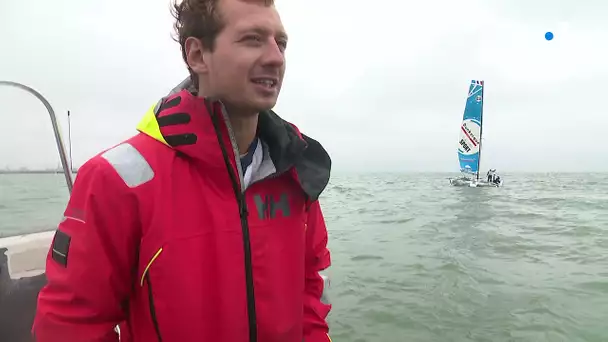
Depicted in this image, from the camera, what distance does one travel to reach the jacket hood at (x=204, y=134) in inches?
48.0

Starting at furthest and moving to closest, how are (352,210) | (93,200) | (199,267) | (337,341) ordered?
(352,210) → (337,341) → (199,267) → (93,200)

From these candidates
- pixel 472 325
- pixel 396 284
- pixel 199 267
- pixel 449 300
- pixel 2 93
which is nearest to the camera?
pixel 199 267

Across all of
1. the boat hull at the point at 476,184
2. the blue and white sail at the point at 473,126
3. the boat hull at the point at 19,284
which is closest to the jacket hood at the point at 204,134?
the boat hull at the point at 19,284

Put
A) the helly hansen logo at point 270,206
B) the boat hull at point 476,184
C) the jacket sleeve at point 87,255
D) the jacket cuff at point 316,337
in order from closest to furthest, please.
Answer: the jacket sleeve at point 87,255, the helly hansen logo at point 270,206, the jacket cuff at point 316,337, the boat hull at point 476,184

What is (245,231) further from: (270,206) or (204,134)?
(204,134)

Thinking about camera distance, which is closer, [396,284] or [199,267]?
[199,267]

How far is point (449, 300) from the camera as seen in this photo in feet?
18.7

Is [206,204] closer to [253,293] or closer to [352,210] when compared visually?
[253,293]

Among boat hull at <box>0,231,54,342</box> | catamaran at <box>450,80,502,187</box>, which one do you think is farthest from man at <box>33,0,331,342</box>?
catamaran at <box>450,80,502,187</box>

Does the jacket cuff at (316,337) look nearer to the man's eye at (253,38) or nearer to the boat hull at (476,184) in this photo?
the man's eye at (253,38)

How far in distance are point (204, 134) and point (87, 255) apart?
0.43 meters

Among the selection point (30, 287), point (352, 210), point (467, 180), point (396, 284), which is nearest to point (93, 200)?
point (30, 287)

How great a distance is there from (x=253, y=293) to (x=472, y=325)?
4.42m

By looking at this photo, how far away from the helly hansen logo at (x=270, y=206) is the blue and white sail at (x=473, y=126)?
3322 centimetres
